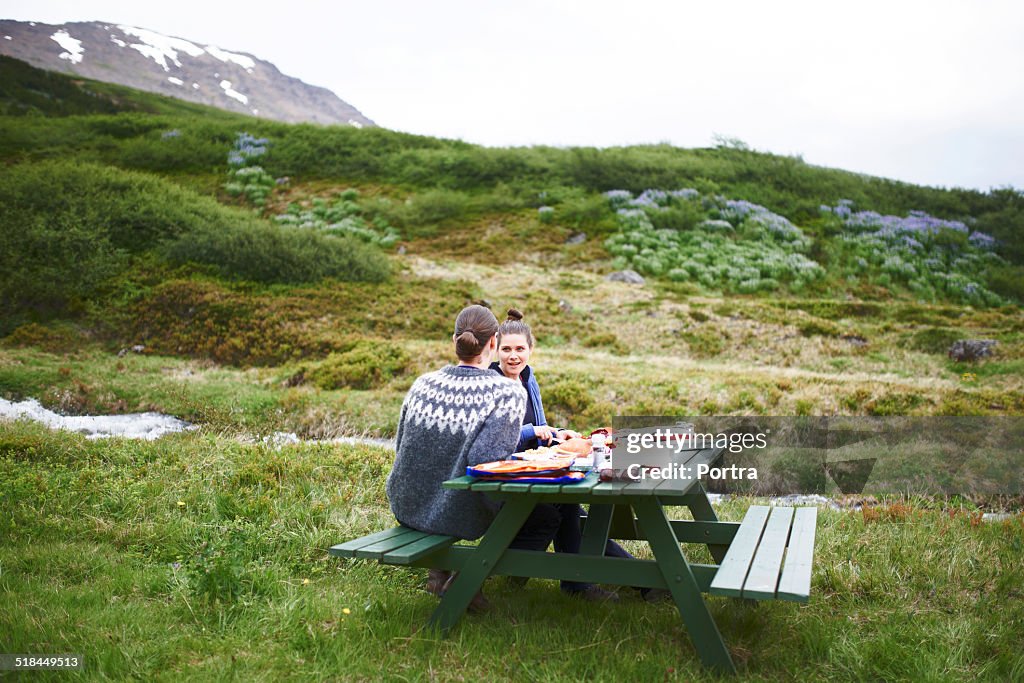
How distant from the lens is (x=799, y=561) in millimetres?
3350

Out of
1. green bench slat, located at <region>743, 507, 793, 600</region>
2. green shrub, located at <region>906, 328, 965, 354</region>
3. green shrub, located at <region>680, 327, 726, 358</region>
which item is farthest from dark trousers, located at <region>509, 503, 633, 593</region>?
green shrub, located at <region>906, 328, 965, 354</region>

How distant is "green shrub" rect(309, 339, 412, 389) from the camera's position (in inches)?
492

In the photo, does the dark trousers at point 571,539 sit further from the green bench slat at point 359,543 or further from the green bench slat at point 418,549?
the green bench slat at point 359,543

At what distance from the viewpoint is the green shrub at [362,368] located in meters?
12.5

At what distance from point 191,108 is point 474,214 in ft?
80.6

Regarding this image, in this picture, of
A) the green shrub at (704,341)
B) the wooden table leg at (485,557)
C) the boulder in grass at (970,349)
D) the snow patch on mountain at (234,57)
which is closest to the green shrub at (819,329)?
the green shrub at (704,341)

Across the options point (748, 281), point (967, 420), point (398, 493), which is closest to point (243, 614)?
point (398, 493)

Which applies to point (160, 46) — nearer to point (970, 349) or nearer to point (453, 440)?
point (970, 349)

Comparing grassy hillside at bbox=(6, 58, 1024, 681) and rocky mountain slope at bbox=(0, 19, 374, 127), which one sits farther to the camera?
rocky mountain slope at bbox=(0, 19, 374, 127)

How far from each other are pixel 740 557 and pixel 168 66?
8316 cm

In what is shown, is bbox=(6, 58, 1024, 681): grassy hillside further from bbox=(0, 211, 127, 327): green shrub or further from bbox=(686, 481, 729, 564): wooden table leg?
bbox=(686, 481, 729, 564): wooden table leg

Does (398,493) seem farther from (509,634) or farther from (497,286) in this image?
(497,286)

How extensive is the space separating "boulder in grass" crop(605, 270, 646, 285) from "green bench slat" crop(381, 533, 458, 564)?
724 inches

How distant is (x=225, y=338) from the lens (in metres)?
14.8
